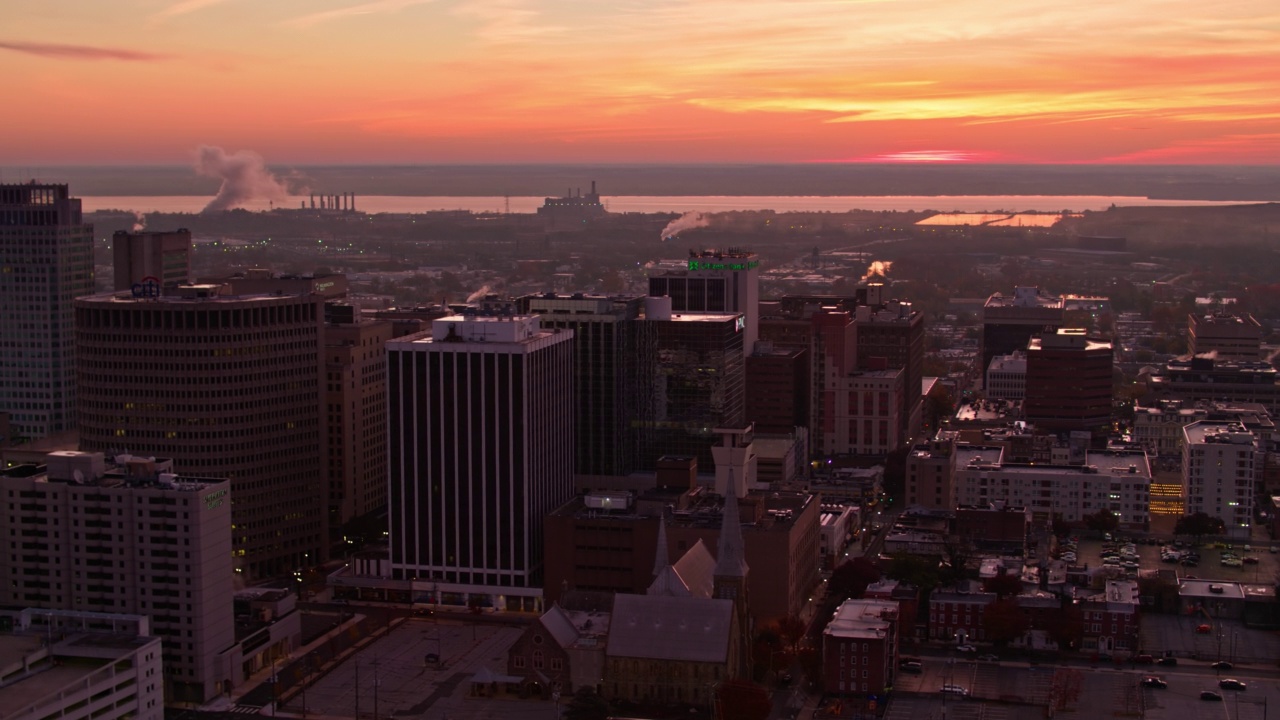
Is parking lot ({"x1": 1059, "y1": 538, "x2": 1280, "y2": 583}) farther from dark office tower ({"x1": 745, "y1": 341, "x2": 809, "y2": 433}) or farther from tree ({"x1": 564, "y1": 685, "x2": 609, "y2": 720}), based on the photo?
tree ({"x1": 564, "y1": 685, "x2": 609, "y2": 720})

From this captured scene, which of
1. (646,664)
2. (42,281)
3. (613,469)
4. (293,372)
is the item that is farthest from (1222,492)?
(42,281)

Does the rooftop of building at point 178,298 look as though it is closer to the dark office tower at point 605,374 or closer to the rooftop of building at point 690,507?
the dark office tower at point 605,374

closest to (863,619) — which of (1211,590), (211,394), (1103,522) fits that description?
(1211,590)

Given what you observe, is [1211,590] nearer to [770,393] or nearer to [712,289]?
[770,393]

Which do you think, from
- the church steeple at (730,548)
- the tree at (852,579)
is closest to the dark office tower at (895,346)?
the tree at (852,579)

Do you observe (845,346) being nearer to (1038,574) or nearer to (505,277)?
(1038,574)

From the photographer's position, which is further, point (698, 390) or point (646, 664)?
point (698, 390)
